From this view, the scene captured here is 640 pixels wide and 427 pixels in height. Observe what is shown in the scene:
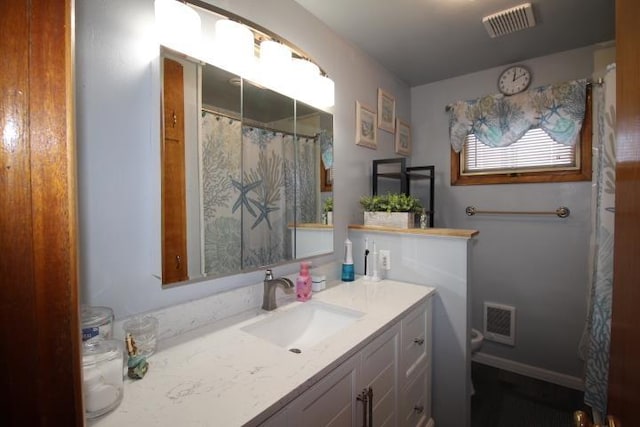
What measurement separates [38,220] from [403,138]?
2470 millimetres

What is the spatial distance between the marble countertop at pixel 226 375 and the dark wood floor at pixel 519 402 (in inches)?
50.0

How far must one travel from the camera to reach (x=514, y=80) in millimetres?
2174

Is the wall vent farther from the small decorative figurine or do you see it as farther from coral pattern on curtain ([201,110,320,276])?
the small decorative figurine

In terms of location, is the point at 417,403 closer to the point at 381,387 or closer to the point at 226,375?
the point at 381,387

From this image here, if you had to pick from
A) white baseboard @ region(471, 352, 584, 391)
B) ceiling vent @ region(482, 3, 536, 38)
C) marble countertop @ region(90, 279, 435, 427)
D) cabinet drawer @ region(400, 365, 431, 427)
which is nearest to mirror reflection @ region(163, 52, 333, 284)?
marble countertop @ region(90, 279, 435, 427)

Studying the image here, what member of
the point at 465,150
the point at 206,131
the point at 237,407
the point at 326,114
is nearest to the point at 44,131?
the point at 237,407

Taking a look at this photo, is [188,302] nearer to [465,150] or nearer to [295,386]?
[295,386]

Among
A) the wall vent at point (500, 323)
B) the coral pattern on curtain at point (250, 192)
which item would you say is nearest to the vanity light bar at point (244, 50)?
the coral pattern on curtain at point (250, 192)

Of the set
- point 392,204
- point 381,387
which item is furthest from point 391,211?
point 381,387

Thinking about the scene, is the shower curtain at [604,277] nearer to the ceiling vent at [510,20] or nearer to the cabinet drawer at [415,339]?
the ceiling vent at [510,20]

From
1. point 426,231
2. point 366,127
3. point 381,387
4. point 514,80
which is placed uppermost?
point 514,80

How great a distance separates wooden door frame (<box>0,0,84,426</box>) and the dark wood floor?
210cm

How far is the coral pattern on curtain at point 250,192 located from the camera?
1138mm

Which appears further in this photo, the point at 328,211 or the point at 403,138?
the point at 403,138
